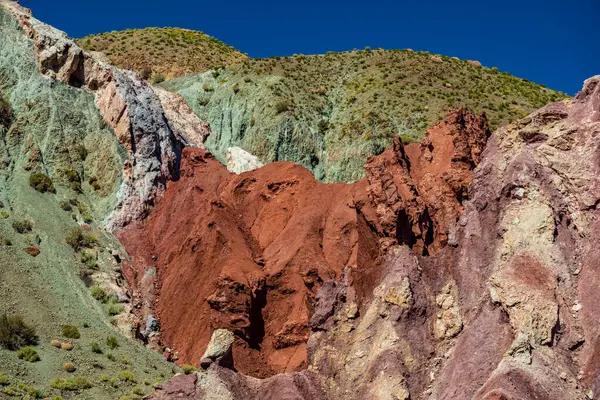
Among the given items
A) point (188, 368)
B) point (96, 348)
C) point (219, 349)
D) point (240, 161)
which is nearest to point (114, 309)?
point (96, 348)

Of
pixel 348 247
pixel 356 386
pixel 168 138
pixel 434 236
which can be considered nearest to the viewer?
pixel 356 386

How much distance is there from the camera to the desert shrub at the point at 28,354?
3016 centimetres

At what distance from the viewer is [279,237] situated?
127 feet

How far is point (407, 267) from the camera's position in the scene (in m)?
29.8

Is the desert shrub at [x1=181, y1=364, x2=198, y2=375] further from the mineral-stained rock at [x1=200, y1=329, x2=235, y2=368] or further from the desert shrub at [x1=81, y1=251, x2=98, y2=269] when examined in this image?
the desert shrub at [x1=81, y1=251, x2=98, y2=269]

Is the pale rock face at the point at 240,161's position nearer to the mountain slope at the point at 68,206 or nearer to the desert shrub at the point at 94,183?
the mountain slope at the point at 68,206

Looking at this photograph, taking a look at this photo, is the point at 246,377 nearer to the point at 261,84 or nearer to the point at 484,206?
the point at 484,206

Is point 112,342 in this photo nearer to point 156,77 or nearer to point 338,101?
point 338,101

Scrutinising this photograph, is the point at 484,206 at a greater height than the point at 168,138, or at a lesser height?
lesser

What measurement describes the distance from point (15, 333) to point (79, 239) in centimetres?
984

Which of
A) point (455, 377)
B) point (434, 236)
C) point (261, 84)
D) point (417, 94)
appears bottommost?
point (455, 377)

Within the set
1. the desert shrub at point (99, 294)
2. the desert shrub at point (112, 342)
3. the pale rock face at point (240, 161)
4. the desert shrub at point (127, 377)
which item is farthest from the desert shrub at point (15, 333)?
the pale rock face at point (240, 161)

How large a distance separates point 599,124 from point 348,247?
13.1 m

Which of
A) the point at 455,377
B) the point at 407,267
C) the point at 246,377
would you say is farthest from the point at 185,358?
the point at 455,377
